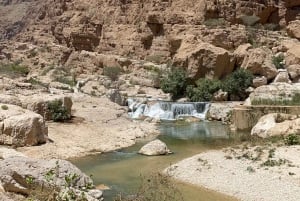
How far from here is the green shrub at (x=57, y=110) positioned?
24.7 m

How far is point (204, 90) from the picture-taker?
36281 mm

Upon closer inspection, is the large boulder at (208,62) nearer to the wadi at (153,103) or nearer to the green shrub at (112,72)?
the wadi at (153,103)

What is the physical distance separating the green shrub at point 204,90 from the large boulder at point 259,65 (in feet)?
10.6

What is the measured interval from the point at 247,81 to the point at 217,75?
3.39m

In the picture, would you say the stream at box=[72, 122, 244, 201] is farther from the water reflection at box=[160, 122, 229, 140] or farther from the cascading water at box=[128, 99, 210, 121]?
the cascading water at box=[128, 99, 210, 121]

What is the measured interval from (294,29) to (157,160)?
38528mm

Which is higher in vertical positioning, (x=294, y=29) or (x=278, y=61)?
(x=294, y=29)

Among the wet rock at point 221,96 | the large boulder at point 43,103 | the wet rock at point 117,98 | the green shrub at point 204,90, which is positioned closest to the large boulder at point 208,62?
the green shrub at point 204,90

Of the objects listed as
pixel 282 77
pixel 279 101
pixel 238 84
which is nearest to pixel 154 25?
pixel 238 84

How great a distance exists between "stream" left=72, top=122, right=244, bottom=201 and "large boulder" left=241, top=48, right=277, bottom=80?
37.6 feet

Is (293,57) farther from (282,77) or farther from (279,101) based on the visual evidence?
(279,101)

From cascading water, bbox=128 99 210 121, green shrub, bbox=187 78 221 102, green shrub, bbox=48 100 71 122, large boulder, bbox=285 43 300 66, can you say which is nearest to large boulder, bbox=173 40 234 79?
green shrub, bbox=187 78 221 102

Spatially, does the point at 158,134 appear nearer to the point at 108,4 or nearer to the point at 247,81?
the point at 247,81

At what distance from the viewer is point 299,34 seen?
50906mm
